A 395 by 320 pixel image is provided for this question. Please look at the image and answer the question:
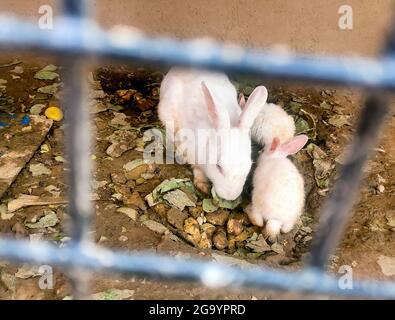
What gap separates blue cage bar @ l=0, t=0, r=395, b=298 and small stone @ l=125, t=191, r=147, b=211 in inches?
87.2

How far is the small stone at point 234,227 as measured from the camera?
10.3ft

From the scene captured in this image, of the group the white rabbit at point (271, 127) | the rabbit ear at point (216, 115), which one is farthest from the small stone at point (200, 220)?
the white rabbit at point (271, 127)

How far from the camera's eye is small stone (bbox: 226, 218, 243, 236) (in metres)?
3.14

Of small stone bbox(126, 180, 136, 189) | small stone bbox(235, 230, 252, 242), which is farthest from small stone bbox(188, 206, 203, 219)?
small stone bbox(126, 180, 136, 189)

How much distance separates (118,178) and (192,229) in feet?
1.86

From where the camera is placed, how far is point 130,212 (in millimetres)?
3092

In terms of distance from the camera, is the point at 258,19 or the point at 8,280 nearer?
the point at 8,280

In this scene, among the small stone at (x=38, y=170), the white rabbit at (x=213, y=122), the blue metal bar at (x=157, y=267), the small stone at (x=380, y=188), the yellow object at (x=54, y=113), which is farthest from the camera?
the yellow object at (x=54, y=113)

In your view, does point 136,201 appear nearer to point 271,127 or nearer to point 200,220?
point 200,220

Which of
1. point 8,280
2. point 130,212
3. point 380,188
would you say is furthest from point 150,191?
point 380,188

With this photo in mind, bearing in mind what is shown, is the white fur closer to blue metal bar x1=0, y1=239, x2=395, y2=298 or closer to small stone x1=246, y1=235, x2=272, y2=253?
small stone x1=246, y1=235, x2=272, y2=253

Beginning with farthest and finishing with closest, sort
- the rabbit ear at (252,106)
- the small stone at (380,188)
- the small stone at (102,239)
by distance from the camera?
the small stone at (380,188), the rabbit ear at (252,106), the small stone at (102,239)

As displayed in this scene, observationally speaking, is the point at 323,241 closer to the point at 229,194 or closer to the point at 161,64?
the point at 161,64

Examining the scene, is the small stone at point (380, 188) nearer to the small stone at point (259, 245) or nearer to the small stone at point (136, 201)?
the small stone at point (259, 245)
